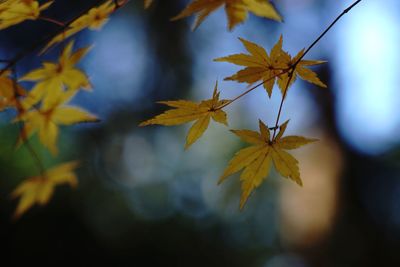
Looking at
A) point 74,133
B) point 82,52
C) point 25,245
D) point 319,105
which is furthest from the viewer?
point 74,133

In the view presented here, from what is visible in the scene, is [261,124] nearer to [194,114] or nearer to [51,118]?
[194,114]

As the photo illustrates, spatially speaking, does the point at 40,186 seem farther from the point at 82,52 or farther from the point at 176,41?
the point at 176,41

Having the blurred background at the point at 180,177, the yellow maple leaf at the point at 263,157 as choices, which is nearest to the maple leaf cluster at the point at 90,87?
the yellow maple leaf at the point at 263,157

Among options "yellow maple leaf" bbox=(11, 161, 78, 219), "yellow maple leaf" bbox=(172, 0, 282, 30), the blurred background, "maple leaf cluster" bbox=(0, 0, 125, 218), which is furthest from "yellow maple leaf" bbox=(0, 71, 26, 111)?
the blurred background

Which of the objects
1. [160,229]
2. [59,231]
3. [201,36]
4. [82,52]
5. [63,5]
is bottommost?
[160,229]

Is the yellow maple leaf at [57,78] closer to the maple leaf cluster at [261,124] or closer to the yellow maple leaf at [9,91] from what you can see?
the yellow maple leaf at [9,91]

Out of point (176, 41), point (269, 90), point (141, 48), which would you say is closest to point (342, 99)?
→ point (176, 41)
